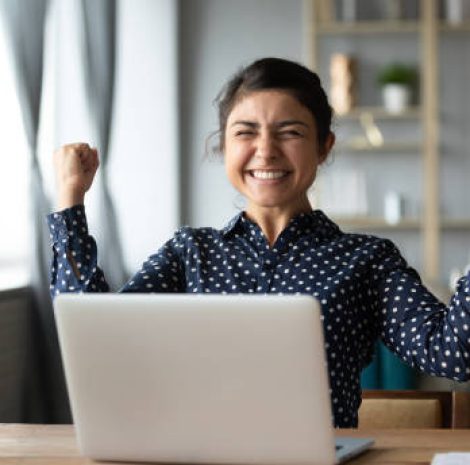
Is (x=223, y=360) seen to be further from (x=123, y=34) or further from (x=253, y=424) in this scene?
(x=123, y=34)

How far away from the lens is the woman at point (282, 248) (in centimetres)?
184

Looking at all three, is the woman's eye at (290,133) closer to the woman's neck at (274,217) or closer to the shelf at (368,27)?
the woman's neck at (274,217)

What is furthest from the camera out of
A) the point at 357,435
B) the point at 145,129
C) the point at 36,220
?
the point at 145,129

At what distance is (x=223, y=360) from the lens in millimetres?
1279

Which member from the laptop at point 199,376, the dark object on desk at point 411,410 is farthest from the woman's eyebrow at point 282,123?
the laptop at point 199,376

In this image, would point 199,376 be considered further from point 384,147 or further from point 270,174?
point 384,147

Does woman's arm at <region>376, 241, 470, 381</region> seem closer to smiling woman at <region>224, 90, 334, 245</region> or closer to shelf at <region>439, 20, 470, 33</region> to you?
smiling woman at <region>224, 90, 334, 245</region>

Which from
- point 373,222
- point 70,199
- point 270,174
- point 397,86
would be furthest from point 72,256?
point 397,86

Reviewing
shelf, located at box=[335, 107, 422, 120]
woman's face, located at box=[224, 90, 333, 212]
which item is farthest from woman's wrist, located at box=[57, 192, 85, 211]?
shelf, located at box=[335, 107, 422, 120]

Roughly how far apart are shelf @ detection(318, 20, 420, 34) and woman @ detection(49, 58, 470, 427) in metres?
4.46

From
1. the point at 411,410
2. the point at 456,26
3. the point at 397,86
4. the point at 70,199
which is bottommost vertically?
the point at 411,410

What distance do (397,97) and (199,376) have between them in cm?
524

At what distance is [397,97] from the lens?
250 inches

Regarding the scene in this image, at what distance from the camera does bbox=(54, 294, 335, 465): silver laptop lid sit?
4.11 ft
